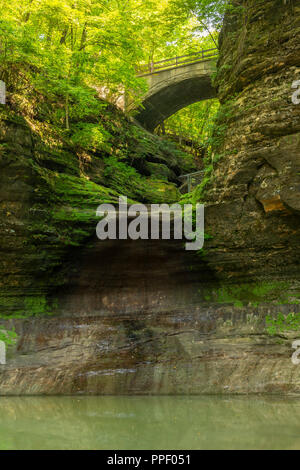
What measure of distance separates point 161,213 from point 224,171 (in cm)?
175

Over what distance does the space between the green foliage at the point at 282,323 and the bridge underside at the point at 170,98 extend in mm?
16096

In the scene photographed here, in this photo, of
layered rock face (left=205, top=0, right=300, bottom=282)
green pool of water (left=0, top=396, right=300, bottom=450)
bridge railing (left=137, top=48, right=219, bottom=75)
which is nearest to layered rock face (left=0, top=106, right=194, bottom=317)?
green pool of water (left=0, top=396, right=300, bottom=450)

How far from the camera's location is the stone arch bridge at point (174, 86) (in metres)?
21.3

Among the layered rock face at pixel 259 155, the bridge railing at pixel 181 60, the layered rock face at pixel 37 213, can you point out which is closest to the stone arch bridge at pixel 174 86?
the bridge railing at pixel 181 60

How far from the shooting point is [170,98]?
74.9ft

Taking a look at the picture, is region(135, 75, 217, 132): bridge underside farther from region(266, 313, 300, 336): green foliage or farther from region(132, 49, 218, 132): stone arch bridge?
region(266, 313, 300, 336): green foliage

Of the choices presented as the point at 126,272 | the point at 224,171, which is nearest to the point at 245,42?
the point at 224,171

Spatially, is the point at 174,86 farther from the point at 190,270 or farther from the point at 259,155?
the point at 190,270

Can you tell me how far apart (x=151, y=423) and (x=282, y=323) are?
13.7 ft

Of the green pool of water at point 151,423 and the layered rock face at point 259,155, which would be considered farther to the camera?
the layered rock face at point 259,155

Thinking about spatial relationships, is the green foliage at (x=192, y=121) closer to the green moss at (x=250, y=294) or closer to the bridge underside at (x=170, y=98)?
the bridge underside at (x=170, y=98)

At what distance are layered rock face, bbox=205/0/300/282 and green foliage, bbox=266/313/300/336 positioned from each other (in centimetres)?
90

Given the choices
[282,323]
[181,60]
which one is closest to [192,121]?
[181,60]
